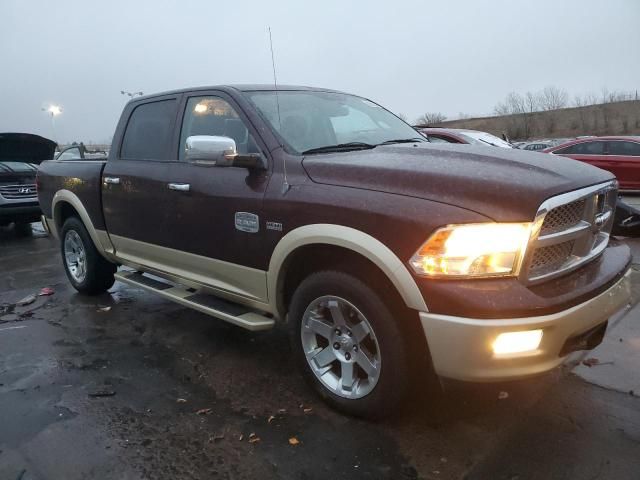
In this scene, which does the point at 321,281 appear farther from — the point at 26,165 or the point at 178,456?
the point at 26,165

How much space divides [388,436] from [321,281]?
34.7 inches

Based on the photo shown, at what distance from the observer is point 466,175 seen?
96.7 inches

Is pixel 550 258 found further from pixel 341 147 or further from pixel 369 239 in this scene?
pixel 341 147

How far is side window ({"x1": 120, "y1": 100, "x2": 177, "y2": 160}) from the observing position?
407cm

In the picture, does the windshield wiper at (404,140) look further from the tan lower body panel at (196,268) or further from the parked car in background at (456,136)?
the parked car in background at (456,136)

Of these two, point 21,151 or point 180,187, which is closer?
point 180,187

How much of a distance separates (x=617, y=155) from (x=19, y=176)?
12535mm

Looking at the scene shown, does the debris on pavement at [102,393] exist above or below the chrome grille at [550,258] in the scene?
below

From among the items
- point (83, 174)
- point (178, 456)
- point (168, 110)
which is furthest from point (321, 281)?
point (83, 174)

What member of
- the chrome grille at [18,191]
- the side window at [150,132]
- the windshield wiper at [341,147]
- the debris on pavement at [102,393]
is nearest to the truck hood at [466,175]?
the windshield wiper at [341,147]

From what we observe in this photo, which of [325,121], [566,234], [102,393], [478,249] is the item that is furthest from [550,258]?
[102,393]

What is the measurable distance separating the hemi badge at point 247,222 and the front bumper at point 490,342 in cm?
122

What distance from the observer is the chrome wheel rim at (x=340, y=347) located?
2.73 m

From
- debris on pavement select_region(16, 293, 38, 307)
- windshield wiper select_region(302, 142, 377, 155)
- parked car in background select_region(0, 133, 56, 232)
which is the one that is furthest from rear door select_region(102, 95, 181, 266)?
parked car in background select_region(0, 133, 56, 232)
